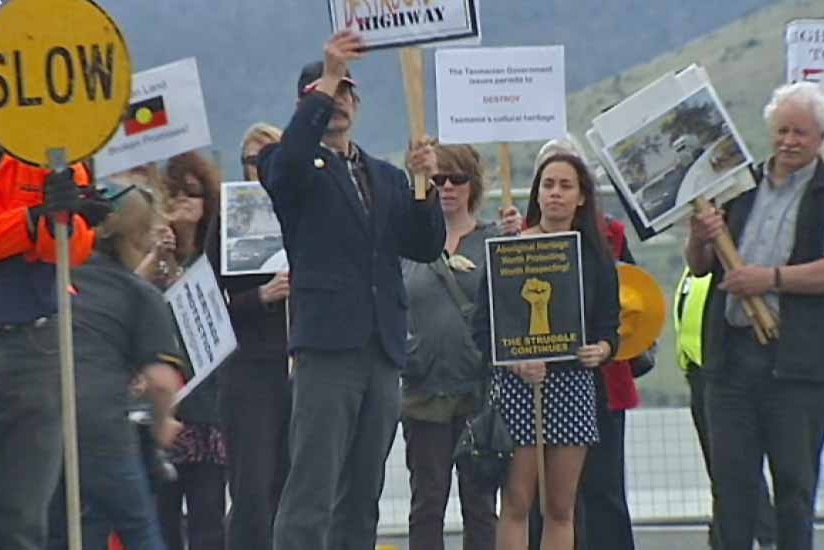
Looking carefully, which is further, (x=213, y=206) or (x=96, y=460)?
(x=213, y=206)

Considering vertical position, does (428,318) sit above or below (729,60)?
below

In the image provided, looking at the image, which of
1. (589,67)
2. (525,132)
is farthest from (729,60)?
(525,132)

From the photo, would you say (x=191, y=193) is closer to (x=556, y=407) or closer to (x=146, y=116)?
(x=146, y=116)

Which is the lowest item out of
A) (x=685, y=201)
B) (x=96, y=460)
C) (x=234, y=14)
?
(x=96, y=460)

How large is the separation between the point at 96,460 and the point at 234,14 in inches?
156

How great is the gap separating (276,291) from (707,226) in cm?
180

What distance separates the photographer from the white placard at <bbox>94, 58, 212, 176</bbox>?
11.3 metres

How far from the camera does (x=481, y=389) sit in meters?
11.3

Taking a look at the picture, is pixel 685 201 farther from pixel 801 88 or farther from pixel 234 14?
pixel 234 14

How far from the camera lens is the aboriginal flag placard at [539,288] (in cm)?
1074

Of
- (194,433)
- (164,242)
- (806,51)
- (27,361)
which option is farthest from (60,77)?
(806,51)

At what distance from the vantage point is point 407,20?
32.4ft

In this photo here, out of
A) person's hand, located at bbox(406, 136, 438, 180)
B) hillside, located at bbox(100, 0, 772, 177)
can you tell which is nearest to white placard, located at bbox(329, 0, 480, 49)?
person's hand, located at bbox(406, 136, 438, 180)

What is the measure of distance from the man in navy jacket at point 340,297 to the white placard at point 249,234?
1.28 metres
